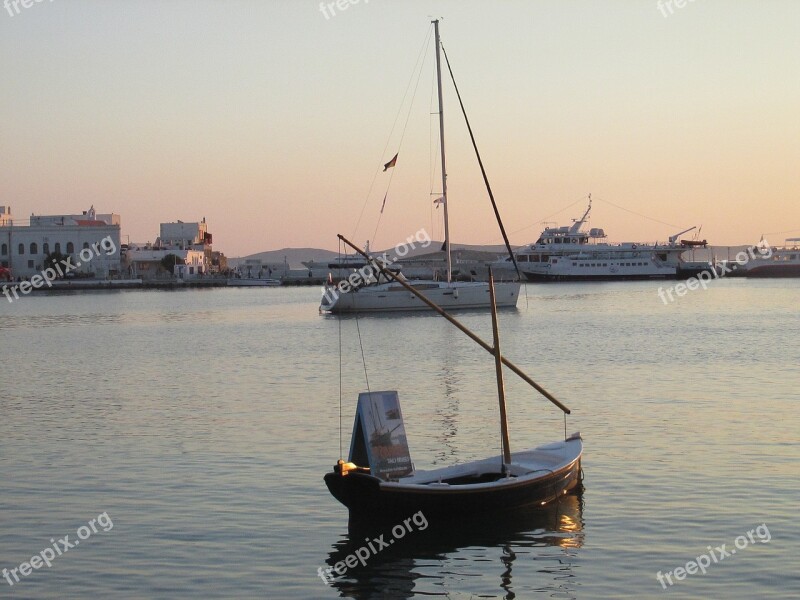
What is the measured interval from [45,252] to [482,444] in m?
134

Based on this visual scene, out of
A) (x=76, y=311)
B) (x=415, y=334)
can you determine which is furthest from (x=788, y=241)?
(x=415, y=334)

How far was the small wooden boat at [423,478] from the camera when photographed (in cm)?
1521

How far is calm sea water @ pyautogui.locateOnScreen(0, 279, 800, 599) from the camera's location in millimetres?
13820

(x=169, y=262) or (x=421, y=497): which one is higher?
(x=169, y=262)

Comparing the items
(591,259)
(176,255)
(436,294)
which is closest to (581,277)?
(591,259)

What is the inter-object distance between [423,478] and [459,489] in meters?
0.93

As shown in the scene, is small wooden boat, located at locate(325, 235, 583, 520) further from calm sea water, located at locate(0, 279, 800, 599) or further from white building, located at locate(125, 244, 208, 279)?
white building, located at locate(125, 244, 208, 279)

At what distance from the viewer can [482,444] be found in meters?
22.0

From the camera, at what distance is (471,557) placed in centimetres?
1454

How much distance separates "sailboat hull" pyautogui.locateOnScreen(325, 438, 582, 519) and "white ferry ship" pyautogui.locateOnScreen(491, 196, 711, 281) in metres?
133

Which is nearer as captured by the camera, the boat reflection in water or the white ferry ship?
the boat reflection in water

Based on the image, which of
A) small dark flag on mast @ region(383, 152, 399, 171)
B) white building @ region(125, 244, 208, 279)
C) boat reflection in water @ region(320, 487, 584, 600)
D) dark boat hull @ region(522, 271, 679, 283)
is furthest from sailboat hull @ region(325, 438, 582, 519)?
white building @ region(125, 244, 208, 279)

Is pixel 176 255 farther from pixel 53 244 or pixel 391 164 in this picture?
pixel 391 164

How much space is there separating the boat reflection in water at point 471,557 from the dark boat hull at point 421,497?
0.70ft
